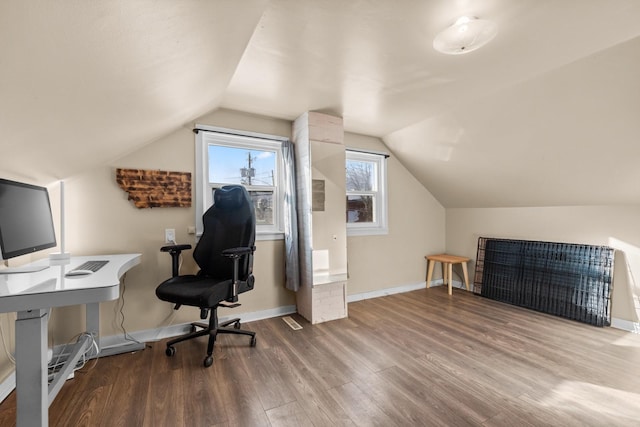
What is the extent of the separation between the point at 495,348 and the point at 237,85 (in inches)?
123

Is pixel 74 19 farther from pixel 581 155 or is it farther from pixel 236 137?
pixel 581 155

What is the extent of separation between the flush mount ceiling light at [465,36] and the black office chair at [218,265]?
1.83 m

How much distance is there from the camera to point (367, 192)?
386 centimetres

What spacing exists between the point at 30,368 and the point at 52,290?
1.23 ft

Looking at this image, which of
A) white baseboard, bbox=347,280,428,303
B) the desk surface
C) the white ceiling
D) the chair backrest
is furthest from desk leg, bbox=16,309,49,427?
white baseboard, bbox=347,280,428,303

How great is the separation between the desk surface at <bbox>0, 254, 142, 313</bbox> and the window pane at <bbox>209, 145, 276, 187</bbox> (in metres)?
1.65

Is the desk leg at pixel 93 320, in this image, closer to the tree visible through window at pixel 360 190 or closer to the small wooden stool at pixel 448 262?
the tree visible through window at pixel 360 190

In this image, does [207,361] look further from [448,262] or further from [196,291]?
[448,262]

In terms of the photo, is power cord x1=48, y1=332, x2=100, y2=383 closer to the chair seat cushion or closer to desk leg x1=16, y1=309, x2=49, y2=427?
the chair seat cushion

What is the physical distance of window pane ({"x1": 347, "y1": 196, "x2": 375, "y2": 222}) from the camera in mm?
3799

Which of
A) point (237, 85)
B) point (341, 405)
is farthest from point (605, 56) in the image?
point (341, 405)

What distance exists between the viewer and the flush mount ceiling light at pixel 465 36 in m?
1.53

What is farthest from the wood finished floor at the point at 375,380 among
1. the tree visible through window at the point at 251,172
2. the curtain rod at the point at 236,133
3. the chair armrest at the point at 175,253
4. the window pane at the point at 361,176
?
the curtain rod at the point at 236,133

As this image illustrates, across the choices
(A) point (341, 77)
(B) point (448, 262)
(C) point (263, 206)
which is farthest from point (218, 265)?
(B) point (448, 262)
